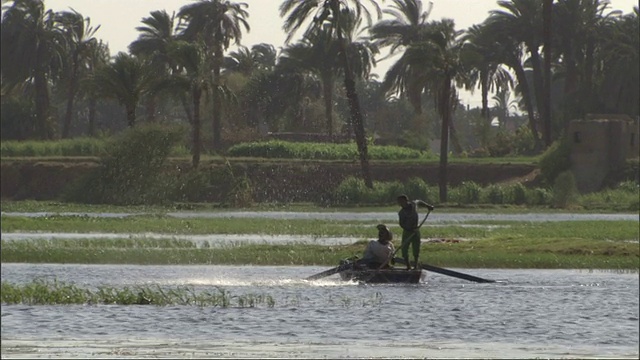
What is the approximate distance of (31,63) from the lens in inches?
3964

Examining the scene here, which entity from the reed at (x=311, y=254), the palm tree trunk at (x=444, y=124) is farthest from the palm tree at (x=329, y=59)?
the reed at (x=311, y=254)

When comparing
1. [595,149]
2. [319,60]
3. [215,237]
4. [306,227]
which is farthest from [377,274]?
[319,60]

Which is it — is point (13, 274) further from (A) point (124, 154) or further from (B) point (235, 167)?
(B) point (235, 167)

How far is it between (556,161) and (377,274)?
53.3 metres

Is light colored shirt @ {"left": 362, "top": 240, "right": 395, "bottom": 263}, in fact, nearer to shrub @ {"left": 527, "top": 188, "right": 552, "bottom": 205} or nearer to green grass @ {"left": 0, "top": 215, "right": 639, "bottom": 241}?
green grass @ {"left": 0, "top": 215, "right": 639, "bottom": 241}

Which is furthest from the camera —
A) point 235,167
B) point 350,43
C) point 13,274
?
point 350,43

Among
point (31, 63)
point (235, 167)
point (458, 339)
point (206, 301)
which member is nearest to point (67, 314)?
point (206, 301)

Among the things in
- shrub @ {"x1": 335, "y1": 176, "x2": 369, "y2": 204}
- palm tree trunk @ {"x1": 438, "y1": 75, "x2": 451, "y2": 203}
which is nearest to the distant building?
palm tree trunk @ {"x1": 438, "y1": 75, "x2": 451, "y2": 203}

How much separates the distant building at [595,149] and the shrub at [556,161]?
34cm

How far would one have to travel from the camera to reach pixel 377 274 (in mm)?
33750

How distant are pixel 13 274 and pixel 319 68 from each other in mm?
79223

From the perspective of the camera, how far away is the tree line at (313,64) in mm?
83188

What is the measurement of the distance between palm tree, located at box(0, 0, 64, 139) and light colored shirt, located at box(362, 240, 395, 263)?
70198 millimetres

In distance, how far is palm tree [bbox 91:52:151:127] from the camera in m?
84.4
